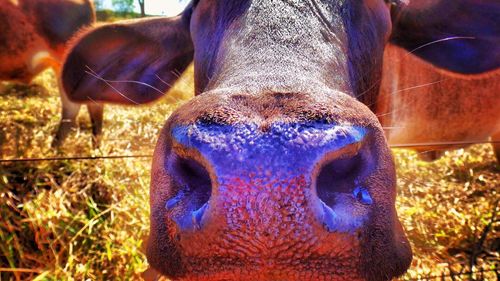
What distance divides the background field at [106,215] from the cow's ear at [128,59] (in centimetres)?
22

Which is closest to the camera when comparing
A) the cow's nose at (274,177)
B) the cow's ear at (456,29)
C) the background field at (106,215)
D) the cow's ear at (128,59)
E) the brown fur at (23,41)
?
the cow's nose at (274,177)

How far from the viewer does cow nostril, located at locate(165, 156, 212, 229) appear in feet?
3.61

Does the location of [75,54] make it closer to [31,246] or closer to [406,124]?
[31,246]

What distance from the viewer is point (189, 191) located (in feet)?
3.80

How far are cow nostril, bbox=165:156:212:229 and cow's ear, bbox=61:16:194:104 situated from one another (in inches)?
74.7

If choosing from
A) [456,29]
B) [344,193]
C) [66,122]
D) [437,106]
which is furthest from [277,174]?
[66,122]

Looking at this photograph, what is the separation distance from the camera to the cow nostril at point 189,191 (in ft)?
3.61

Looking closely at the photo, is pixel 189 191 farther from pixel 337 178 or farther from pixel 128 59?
pixel 128 59

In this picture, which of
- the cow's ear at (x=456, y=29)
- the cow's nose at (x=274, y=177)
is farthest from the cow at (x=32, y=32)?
the cow's nose at (x=274, y=177)

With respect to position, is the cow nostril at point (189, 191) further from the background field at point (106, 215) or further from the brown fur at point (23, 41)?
the brown fur at point (23, 41)

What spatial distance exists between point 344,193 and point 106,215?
2.71 m

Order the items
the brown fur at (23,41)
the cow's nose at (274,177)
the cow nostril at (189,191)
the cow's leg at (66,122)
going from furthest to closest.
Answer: the brown fur at (23,41), the cow's leg at (66,122), the cow nostril at (189,191), the cow's nose at (274,177)

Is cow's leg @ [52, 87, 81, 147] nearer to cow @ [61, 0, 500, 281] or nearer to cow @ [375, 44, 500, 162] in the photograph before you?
cow @ [375, 44, 500, 162]

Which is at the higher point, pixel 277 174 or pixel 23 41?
pixel 277 174
